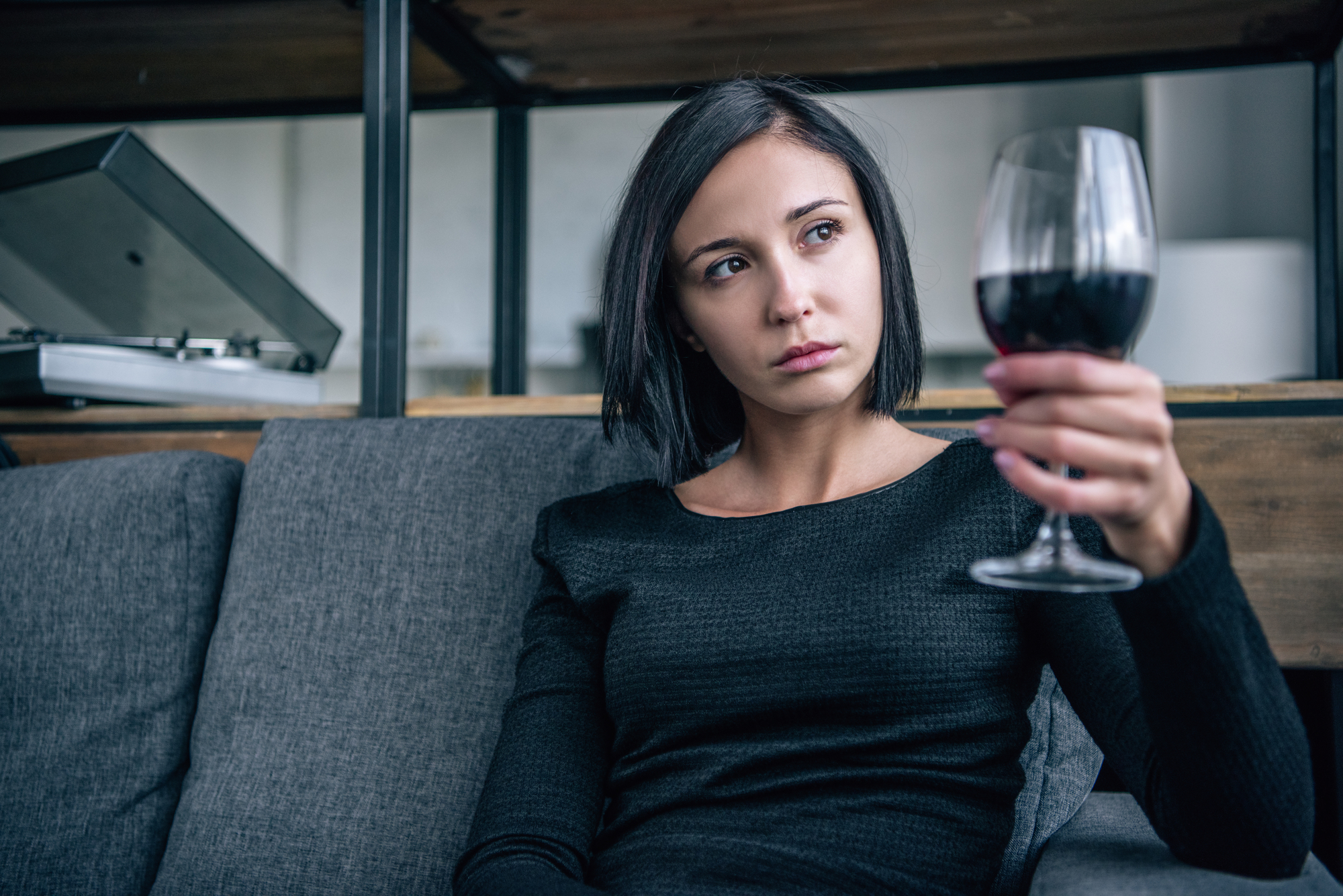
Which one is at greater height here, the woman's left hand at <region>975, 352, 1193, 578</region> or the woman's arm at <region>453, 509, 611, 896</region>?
the woman's left hand at <region>975, 352, 1193, 578</region>

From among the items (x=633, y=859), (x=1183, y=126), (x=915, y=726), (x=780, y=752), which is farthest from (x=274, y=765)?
(x=1183, y=126)

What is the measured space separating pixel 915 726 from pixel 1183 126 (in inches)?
134

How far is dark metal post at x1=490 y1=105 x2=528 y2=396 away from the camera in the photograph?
1.65 m

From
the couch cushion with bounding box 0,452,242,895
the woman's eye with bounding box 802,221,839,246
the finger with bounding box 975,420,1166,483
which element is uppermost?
the woman's eye with bounding box 802,221,839,246

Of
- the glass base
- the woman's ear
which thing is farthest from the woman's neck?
the glass base

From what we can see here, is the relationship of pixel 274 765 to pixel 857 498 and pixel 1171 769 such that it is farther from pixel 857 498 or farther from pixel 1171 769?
pixel 1171 769

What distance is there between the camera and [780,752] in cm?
78

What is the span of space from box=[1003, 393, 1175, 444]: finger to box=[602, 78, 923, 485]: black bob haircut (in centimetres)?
51

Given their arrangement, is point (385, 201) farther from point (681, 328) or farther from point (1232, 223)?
point (1232, 223)

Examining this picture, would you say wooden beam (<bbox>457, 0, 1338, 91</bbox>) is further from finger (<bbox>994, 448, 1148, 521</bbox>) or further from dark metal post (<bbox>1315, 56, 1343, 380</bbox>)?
finger (<bbox>994, 448, 1148, 521</bbox>)

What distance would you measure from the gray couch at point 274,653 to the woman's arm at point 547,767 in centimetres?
16

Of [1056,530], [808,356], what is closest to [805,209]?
[808,356]

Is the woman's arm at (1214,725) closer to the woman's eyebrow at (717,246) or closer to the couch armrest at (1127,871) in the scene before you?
the couch armrest at (1127,871)

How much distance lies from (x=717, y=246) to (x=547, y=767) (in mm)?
472
